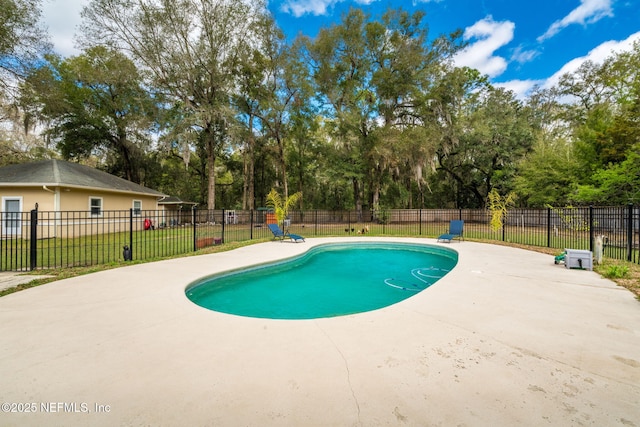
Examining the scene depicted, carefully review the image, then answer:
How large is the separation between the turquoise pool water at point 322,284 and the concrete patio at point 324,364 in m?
1.25

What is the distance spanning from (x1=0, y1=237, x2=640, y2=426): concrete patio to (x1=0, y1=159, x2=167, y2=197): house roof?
10.5m

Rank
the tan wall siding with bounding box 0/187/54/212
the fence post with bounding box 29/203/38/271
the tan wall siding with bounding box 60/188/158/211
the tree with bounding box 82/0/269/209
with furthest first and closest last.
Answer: the tree with bounding box 82/0/269/209, the tan wall siding with bounding box 60/188/158/211, the tan wall siding with bounding box 0/187/54/212, the fence post with bounding box 29/203/38/271

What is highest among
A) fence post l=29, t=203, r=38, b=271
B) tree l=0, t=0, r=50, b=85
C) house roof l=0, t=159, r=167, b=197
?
tree l=0, t=0, r=50, b=85

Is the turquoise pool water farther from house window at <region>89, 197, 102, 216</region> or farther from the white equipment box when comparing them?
house window at <region>89, 197, 102, 216</region>

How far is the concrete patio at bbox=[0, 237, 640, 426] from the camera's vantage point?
1573 mm

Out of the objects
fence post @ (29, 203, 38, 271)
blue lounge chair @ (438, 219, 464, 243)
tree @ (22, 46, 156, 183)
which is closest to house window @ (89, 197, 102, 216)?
fence post @ (29, 203, 38, 271)

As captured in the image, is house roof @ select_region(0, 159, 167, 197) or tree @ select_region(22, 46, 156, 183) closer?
house roof @ select_region(0, 159, 167, 197)

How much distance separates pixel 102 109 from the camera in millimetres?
20719

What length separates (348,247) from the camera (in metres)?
10.3

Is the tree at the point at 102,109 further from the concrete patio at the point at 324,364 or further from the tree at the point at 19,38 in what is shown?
the concrete patio at the point at 324,364

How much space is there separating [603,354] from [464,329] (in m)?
1.05

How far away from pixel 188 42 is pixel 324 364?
22.6m

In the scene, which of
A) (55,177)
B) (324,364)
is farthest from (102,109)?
(324,364)

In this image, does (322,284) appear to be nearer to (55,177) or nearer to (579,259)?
(579,259)
